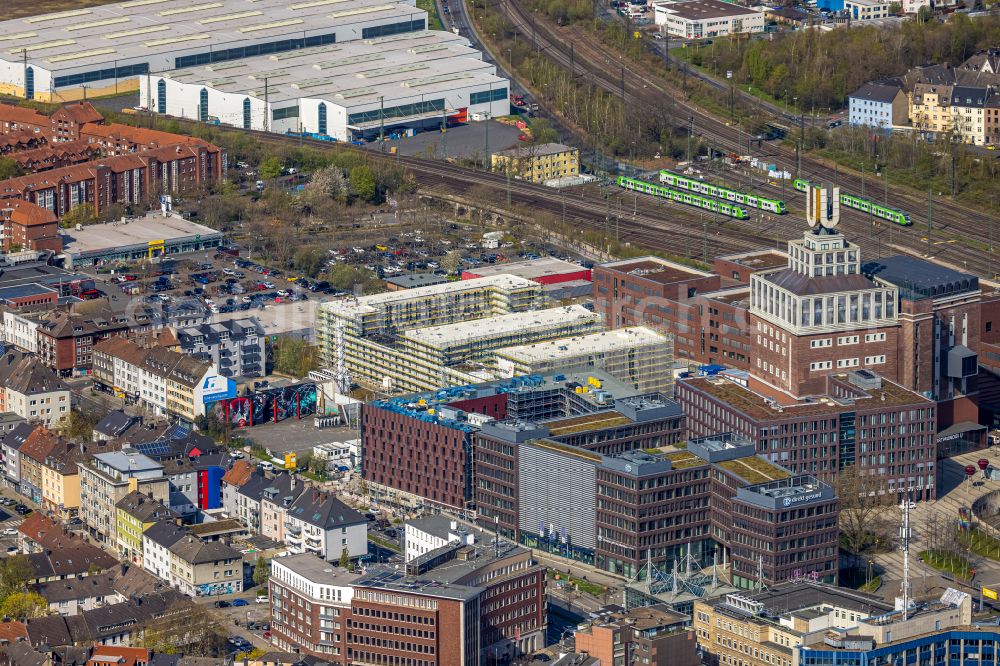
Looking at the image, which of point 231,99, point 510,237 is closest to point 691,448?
point 510,237

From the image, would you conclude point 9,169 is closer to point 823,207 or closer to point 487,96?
point 487,96

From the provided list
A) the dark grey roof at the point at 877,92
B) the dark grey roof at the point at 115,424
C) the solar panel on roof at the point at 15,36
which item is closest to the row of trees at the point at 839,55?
the dark grey roof at the point at 877,92

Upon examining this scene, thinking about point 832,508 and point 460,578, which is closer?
point 460,578

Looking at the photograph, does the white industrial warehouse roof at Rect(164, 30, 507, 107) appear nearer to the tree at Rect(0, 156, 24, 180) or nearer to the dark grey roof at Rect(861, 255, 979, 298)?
the tree at Rect(0, 156, 24, 180)

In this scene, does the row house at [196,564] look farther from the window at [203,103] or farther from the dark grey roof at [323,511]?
the window at [203,103]

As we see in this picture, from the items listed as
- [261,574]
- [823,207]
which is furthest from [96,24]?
[261,574]

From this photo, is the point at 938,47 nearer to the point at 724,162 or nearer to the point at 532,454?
the point at 724,162
